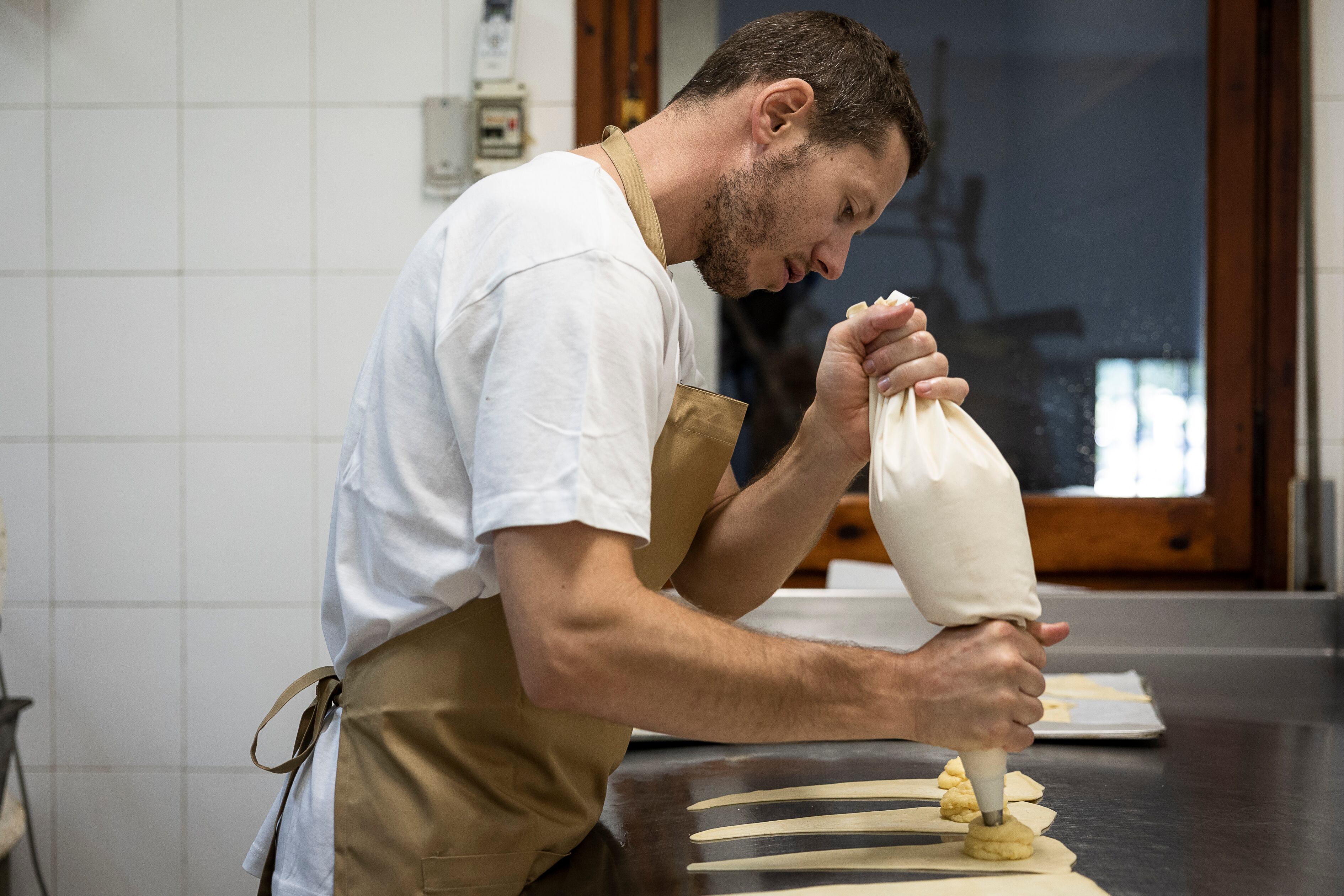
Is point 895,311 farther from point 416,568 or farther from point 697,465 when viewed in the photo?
point 416,568

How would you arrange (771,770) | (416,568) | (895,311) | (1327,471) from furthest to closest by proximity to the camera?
(1327,471)
(771,770)
(895,311)
(416,568)

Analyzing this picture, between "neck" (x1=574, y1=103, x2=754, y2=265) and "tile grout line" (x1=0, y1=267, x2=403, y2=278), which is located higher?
"tile grout line" (x1=0, y1=267, x2=403, y2=278)

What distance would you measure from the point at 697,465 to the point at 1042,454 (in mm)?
1293

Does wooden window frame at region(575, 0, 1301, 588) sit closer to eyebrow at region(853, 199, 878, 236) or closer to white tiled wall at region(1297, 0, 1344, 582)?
white tiled wall at region(1297, 0, 1344, 582)

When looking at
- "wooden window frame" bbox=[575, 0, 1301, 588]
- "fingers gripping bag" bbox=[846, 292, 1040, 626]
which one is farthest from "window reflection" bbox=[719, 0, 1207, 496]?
"fingers gripping bag" bbox=[846, 292, 1040, 626]

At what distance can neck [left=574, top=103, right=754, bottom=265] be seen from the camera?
966 millimetres

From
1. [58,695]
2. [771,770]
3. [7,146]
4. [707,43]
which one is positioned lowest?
[58,695]

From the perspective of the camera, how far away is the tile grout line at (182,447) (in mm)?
2053

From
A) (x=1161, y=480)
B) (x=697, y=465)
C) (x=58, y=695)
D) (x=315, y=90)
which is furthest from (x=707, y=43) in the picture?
(x=58, y=695)

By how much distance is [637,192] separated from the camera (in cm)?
92

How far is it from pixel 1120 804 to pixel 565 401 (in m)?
0.67

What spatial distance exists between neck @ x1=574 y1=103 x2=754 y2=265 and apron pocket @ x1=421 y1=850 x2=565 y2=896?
0.55 m

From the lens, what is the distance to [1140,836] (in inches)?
34.4

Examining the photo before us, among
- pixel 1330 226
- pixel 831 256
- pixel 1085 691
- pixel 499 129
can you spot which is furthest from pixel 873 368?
pixel 1330 226
